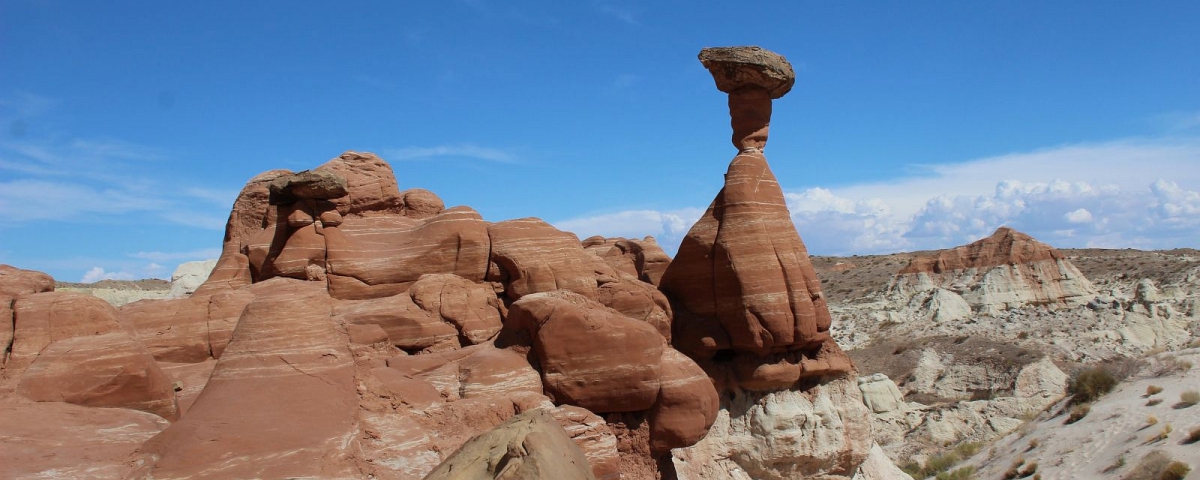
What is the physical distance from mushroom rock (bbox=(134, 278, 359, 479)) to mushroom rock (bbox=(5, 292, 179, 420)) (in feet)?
4.37

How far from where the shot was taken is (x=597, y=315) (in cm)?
1548

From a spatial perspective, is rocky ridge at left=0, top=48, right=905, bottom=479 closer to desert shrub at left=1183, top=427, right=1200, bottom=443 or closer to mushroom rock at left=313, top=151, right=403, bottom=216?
mushroom rock at left=313, top=151, right=403, bottom=216

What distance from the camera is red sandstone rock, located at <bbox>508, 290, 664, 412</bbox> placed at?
14977 millimetres

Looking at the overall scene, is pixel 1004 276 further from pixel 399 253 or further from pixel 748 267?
pixel 399 253

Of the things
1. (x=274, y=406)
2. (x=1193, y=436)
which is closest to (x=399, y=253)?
(x=274, y=406)

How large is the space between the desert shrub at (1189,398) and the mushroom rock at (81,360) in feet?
92.6

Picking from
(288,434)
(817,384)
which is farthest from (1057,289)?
(288,434)

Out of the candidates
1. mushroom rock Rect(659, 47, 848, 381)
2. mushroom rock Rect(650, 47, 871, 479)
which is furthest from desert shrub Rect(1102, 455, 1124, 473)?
mushroom rock Rect(659, 47, 848, 381)

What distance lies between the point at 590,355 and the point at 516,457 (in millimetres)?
7011

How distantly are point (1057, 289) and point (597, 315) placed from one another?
44078 millimetres

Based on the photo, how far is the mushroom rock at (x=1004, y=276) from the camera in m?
50.8

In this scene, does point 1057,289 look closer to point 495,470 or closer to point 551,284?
point 551,284

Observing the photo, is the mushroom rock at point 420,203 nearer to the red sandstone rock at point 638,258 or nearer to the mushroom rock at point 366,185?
the mushroom rock at point 366,185

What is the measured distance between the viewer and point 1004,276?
5275 cm
